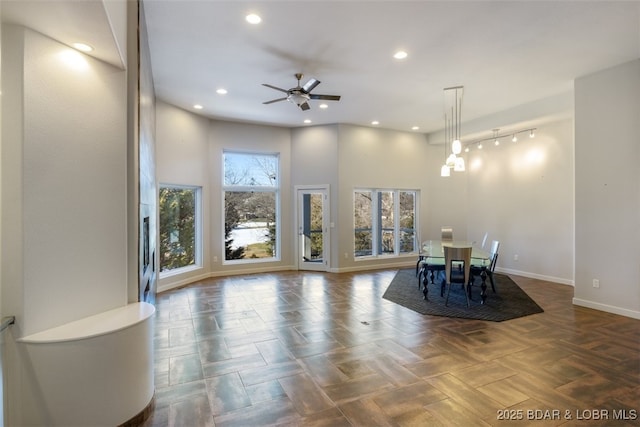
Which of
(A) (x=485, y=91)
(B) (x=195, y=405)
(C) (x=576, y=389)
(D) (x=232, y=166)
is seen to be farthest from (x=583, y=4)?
(D) (x=232, y=166)

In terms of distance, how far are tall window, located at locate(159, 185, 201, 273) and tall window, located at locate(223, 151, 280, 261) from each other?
67 cm

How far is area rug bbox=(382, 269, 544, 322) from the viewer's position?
4.23 metres

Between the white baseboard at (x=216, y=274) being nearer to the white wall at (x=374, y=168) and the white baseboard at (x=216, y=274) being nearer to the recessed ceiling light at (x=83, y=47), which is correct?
Answer: the white wall at (x=374, y=168)

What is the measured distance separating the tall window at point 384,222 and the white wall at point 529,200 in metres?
1.45

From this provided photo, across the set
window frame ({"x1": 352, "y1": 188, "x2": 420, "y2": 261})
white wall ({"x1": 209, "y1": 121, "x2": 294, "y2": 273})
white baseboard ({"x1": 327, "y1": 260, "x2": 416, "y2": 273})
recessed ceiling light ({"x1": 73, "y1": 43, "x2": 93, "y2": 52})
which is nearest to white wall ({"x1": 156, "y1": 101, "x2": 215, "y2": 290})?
white wall ({"x1": 209, "y1": 121, "x2": 294, "y2": 273})

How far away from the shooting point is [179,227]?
240 inches

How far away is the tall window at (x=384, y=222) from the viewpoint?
758cm

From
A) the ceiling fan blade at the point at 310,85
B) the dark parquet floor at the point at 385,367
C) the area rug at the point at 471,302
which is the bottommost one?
the dark parquet floor at the point at 385,367

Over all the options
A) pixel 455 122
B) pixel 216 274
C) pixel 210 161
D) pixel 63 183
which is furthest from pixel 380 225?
pixel 63 183

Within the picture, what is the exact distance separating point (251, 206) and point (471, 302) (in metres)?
4.74

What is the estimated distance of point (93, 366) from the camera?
1893 mm

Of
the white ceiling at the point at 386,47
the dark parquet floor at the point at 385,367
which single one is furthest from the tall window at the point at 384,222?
the dark parquet floor at the point at 385,367

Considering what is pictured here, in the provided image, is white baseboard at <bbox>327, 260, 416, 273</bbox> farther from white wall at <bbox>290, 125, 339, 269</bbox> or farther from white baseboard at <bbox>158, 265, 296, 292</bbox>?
white baseboard at <bbox>158, 265, 296, 292</bbox>

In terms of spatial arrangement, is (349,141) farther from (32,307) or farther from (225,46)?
(32,307)
